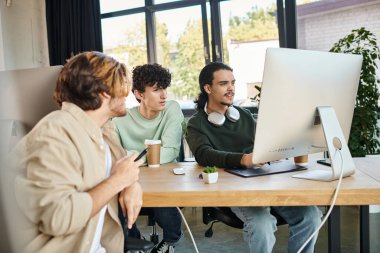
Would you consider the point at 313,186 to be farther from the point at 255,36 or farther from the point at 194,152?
the point at 255,36

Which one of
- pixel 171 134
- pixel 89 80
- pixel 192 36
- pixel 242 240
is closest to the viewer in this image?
pixel 89 80

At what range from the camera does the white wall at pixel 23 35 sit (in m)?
4.10

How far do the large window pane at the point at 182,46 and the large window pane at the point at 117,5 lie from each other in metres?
0.30

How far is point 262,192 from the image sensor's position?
44.9 inches

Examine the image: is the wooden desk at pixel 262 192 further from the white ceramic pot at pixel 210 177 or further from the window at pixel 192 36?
the window at pixel 192 36

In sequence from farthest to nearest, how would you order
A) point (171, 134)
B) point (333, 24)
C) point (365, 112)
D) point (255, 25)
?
1. point (255, 25)
2. point (333, 24)
3. point (365, 112)
4. point (171, 134)

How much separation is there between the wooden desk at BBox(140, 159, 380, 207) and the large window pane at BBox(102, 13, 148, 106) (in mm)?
3334

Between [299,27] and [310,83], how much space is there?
9.33ft

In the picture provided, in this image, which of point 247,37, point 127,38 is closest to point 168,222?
point 247,37

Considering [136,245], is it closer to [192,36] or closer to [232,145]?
[232,145]

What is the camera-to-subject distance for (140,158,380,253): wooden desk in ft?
3.67

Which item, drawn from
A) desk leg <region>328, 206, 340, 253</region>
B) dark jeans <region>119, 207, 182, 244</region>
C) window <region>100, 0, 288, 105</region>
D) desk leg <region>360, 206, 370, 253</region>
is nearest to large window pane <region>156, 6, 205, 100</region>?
window <region>100, 0, 288, 105</region>

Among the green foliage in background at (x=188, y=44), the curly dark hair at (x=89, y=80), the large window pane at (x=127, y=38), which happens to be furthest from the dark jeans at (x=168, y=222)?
the large window pane at (x=127, y=38)

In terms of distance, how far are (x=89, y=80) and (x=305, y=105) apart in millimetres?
690
